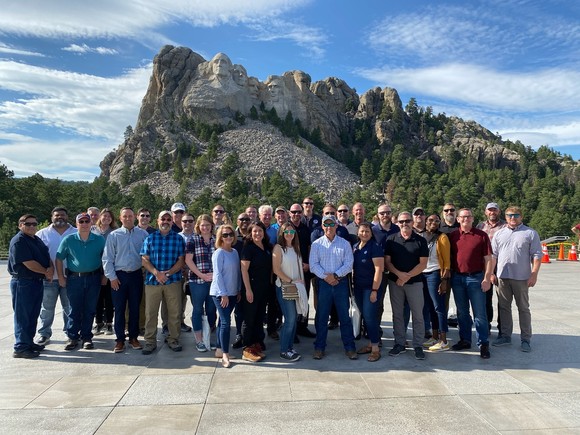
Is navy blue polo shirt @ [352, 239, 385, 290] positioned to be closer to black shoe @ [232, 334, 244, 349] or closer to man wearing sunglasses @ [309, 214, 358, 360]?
man wearing sunglasses @ [309, 214, 358, 360]

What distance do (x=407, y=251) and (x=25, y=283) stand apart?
535 cm

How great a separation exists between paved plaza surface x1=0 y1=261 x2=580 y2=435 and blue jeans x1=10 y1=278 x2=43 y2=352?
0.26 metres

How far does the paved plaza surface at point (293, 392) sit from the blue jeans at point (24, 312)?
258 mm

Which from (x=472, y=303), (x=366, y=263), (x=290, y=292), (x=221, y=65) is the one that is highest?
(x=221, y=65)

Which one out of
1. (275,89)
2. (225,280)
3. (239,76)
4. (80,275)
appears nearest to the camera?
(225,280)

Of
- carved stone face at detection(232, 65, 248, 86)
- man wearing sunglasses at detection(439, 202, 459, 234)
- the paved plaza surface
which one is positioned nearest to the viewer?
the paved plaza surface

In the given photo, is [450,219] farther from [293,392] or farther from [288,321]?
[293,392]

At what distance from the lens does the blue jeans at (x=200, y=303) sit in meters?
5.83

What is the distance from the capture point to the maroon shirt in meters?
5.66

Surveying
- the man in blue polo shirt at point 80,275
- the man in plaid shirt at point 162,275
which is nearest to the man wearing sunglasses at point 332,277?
the man in plaid shirt at point 162,275

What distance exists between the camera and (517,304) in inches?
237

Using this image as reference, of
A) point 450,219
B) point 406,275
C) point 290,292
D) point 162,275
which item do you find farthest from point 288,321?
point 450,219

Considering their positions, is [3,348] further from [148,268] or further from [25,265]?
[148,268]

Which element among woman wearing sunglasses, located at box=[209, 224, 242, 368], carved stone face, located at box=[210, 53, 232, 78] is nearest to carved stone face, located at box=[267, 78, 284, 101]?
carved stone face, located at box=[210, 53, 232, 78]
